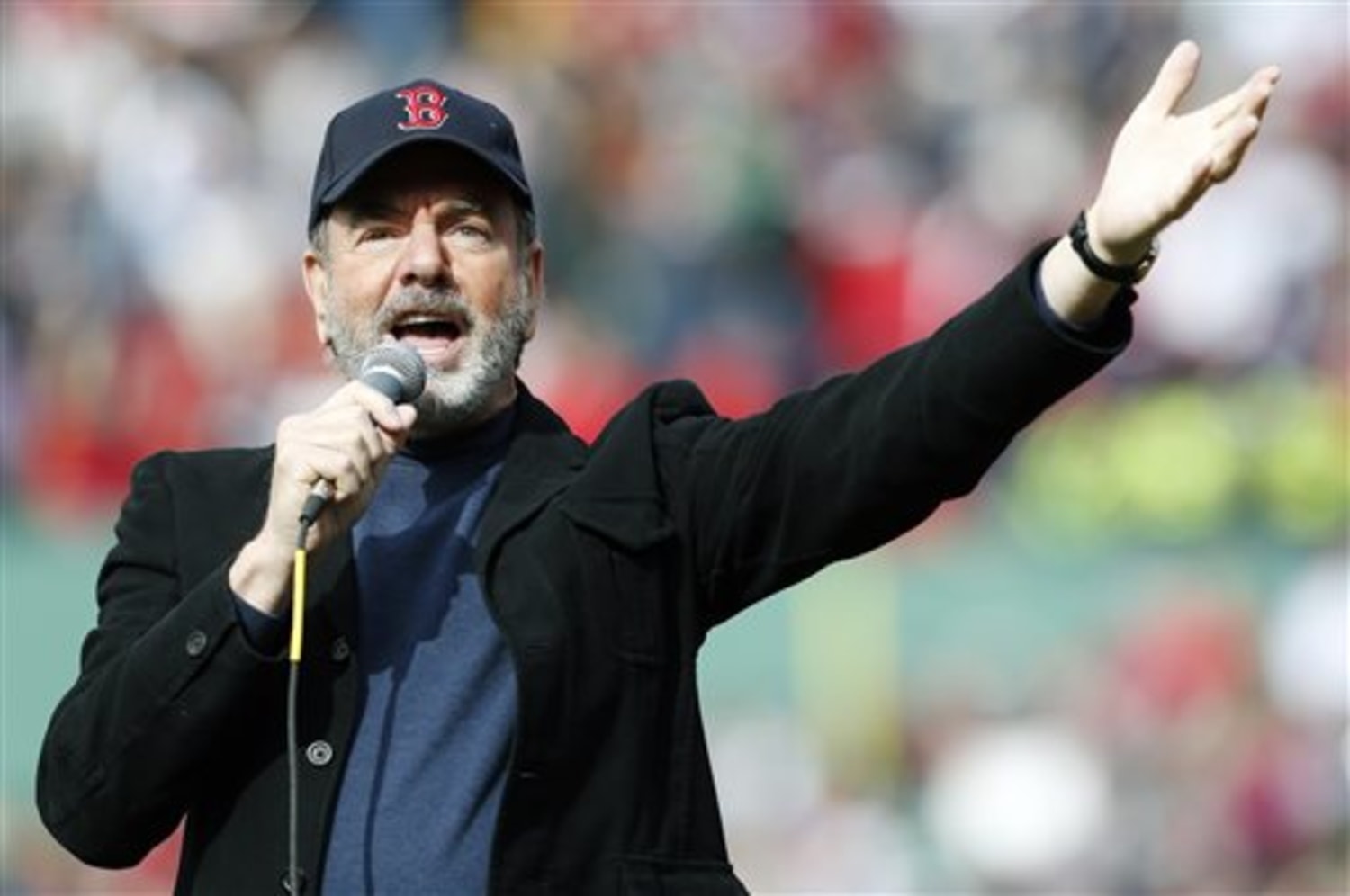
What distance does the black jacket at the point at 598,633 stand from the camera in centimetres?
341

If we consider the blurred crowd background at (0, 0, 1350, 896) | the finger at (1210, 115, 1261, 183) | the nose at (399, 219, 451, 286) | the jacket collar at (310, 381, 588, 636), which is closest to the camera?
the finger at (1210, 115, 1261, 183)

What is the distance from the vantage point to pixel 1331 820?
9.53 m

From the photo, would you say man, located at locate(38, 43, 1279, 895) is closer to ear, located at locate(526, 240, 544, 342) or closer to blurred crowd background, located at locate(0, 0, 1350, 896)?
ear, located at locate(526, 240, 544, 342)

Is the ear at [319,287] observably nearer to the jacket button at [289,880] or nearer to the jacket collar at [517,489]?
the jacket collar at [517,489]

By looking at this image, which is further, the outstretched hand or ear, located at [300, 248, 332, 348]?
ear, located at [300, 248, 332, 348]

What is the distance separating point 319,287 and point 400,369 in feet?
1.30

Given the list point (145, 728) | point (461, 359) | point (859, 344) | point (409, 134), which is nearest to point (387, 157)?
point (409, 134)

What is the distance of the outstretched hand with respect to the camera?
317cm

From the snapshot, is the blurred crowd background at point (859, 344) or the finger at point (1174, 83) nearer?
the finger at point (1174, 83)

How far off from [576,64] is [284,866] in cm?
850

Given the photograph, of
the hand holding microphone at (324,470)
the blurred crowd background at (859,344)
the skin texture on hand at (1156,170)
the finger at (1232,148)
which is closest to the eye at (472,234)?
the hand holding microphone at (324,470)

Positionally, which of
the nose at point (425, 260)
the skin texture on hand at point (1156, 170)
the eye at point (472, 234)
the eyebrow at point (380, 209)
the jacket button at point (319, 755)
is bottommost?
the jacket button at point (319, 755)

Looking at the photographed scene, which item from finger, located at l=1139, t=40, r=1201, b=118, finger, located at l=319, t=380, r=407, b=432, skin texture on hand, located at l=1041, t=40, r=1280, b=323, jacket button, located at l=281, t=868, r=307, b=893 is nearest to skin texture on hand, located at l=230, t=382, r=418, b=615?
finger, located at l=319, t=380, r=407, b=432

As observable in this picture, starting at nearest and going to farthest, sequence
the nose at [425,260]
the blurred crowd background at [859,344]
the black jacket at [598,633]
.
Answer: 1. the black jacket at [598,633]
2. the nose at [425,260]
3. the blurred crowd background at [859,344]
